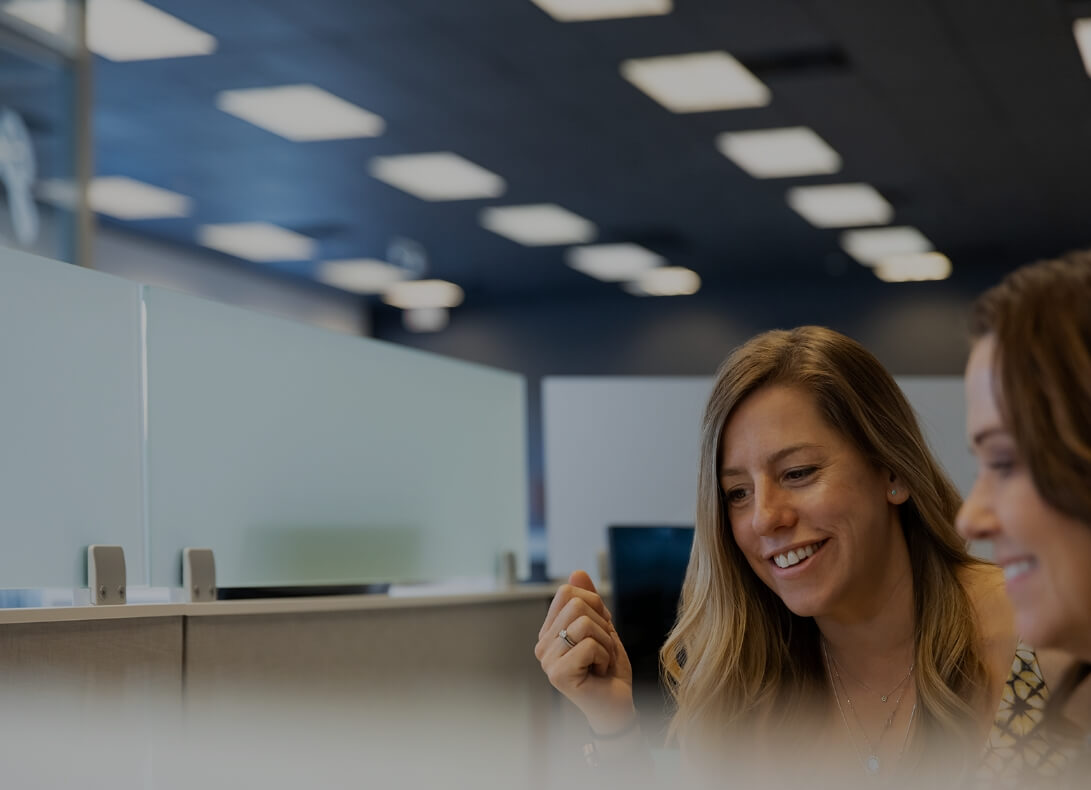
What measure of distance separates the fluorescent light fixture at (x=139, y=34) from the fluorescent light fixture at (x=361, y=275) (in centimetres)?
449

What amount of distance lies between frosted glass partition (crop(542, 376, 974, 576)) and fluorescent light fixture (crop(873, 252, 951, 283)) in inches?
246

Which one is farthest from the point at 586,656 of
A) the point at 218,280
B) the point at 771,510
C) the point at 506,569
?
the point at 218,280

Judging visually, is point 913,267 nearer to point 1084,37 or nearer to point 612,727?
point 1084,37

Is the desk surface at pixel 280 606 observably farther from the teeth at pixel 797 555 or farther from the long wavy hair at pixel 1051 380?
the long wavy hair at pixel 1051 380

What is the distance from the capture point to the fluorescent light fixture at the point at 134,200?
8.00m

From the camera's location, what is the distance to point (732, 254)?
10.1 m

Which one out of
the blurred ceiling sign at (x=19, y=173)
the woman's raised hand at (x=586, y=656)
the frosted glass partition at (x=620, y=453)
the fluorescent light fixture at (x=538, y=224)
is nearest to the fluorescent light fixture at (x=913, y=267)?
the fluorescent light fixture at (x=538, y=224)

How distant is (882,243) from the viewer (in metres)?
9.50

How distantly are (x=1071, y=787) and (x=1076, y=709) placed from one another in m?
0.22

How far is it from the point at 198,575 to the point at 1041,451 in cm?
133

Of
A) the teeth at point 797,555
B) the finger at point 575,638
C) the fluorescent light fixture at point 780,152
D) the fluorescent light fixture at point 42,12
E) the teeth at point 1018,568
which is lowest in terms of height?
the finger at point 575,638

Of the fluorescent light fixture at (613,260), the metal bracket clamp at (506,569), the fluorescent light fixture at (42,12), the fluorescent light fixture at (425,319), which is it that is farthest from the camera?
the fluorescent light fixture at (425,319)

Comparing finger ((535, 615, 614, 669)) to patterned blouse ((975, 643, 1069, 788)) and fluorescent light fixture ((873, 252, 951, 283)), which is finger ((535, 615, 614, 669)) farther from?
fluorescent light fixture ((873, 252, 951, 283))

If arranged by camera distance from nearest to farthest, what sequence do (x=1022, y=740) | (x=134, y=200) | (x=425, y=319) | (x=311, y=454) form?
(x=1022, y=740)
(x=311, y=454)
(x=134, y=200)
(x=425, y=319)
